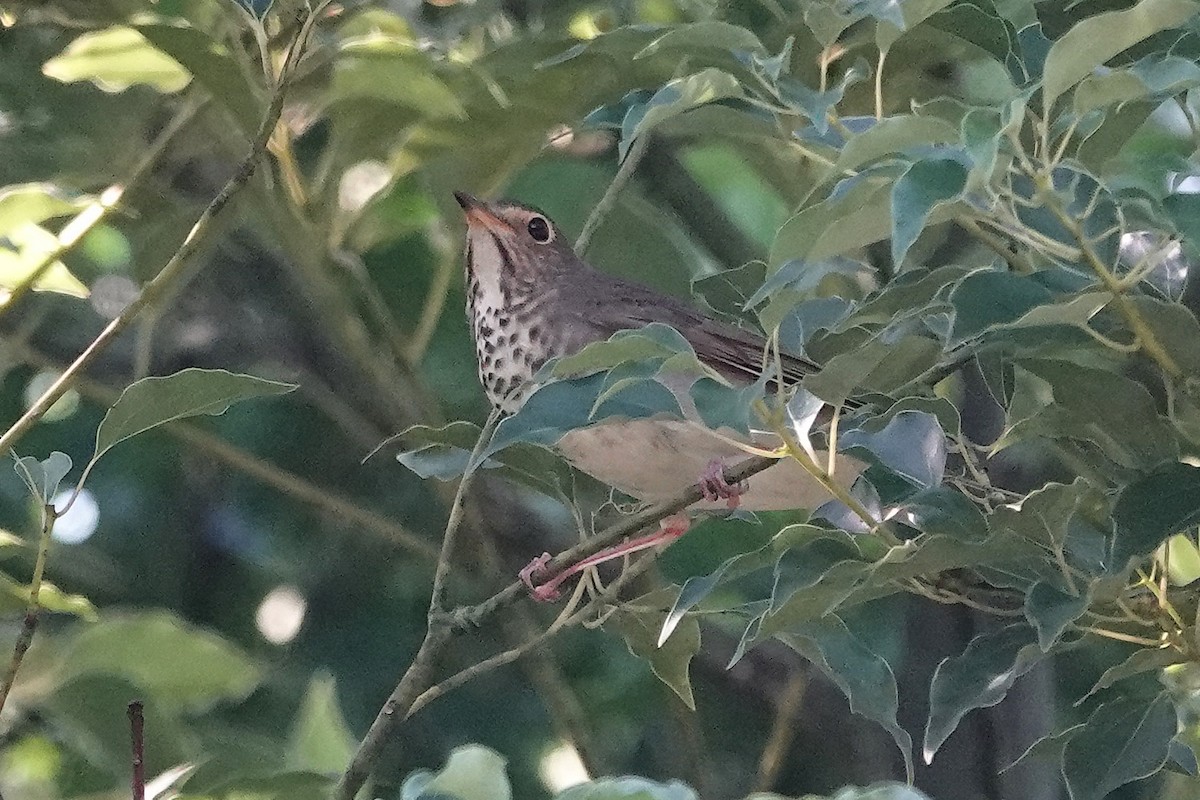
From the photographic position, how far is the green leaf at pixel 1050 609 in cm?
119

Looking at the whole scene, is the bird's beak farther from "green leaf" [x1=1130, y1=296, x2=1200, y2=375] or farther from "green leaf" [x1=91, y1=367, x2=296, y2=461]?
"green leaf" [x1=1130, y1=296, x2=1200, y2=375]

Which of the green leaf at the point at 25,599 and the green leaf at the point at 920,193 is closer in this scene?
the green leaf at the point at 920,193

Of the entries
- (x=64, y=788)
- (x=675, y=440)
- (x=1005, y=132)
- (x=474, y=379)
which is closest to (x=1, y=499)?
(x=474, y=379)

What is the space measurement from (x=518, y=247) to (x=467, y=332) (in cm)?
31

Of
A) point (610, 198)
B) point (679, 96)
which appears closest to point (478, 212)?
point (610, 198)

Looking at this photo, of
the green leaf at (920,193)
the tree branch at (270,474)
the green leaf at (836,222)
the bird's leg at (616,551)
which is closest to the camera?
the green leaf at (920,193)

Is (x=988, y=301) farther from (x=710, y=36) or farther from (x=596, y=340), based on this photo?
(x=596, y=340)

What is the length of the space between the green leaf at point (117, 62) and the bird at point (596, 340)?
0.57 meters

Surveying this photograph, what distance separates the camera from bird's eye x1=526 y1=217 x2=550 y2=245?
2594mm

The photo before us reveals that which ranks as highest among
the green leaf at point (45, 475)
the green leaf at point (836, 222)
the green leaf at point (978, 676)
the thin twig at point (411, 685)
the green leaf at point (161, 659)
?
the green leaf at point (836, 222)

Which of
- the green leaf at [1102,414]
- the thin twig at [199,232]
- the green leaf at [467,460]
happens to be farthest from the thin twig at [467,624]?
the thin twig at [199,232]

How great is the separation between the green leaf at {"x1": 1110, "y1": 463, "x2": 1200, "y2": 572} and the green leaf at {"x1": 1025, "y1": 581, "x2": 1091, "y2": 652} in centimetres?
5

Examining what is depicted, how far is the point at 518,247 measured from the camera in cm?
258

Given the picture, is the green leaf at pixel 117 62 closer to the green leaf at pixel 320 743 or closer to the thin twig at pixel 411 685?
the thin twig at pixel 411 685
